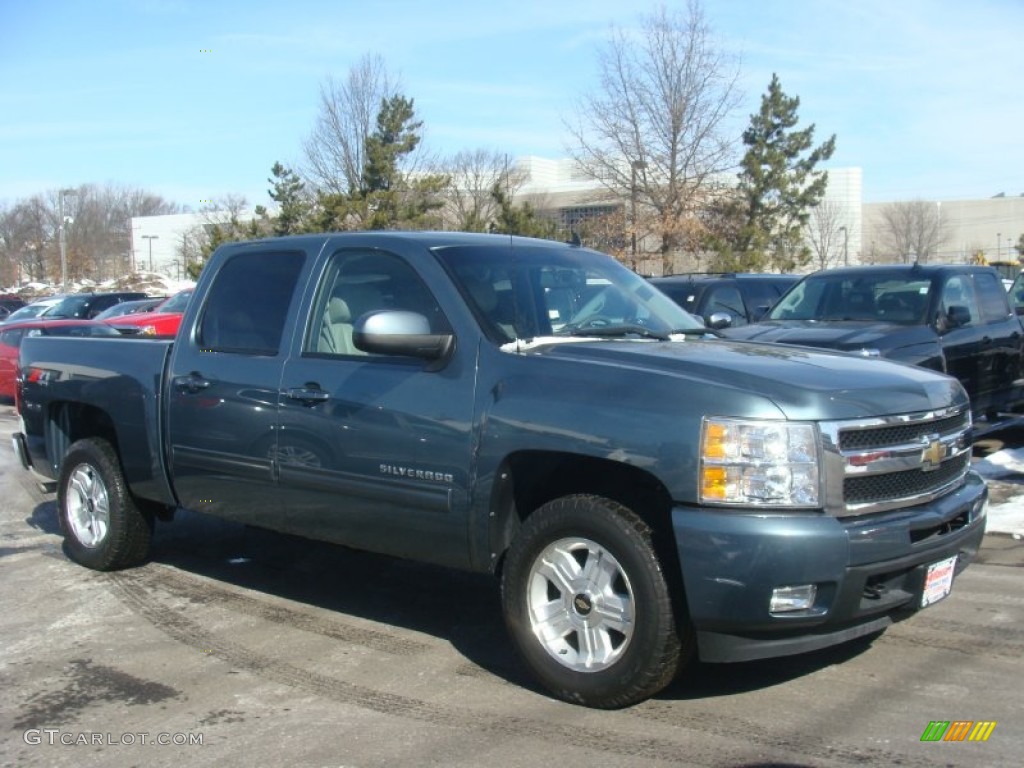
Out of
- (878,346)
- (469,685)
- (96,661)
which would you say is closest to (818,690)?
(469,685)

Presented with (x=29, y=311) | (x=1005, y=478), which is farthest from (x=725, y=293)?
(x=29, y=311)

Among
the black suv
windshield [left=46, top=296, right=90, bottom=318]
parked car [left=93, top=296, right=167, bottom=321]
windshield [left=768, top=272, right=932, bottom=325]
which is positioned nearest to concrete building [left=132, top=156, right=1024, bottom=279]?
parked car [left=93, top=296, right=167, bottom=321]

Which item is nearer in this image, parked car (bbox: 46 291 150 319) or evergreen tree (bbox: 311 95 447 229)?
parked car (bbox: 46 291 150 319)

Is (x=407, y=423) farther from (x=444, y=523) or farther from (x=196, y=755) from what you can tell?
(x=196, y=755)

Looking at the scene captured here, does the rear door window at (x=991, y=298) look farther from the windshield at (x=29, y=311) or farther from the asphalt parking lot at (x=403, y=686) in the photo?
the windshield at (x=29, y=311)

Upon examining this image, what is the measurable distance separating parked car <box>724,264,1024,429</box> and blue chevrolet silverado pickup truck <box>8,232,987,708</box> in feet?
13.2

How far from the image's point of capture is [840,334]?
9.04 meters

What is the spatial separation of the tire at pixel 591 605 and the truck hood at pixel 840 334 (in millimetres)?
4496

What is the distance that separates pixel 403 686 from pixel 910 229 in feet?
236

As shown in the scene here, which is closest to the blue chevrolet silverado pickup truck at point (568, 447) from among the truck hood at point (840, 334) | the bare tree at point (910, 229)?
the truck hood at point (840, 334)

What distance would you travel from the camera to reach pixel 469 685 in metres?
4.80

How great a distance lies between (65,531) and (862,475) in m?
5.30

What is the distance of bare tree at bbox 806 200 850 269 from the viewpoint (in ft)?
189

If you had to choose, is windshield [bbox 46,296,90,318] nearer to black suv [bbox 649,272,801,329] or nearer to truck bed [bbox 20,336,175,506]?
black suv [bbox 649,272,801,329]
